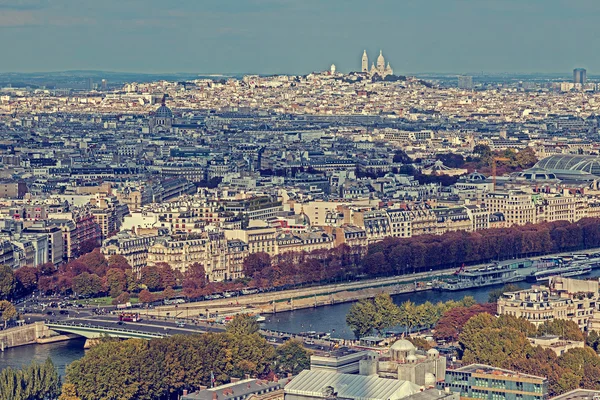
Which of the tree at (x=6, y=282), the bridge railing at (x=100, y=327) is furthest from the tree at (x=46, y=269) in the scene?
the bridge railing at (x=100, y=327)

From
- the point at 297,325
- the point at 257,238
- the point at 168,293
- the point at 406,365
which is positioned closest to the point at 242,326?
the point at 297,325

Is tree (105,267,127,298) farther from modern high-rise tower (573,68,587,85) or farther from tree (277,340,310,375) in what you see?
modern high-rise tower (573,68,587,85)

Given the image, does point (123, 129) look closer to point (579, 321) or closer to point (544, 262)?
point (544, 262)

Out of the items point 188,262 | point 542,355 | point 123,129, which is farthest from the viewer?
point 123,129

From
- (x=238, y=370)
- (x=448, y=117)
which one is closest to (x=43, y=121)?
(x=448, y=117)

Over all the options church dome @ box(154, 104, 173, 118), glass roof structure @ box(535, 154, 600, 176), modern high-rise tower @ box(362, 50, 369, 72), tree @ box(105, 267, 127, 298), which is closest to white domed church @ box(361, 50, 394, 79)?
modern high-rise tower @ box(362, 50, 369, 72)
